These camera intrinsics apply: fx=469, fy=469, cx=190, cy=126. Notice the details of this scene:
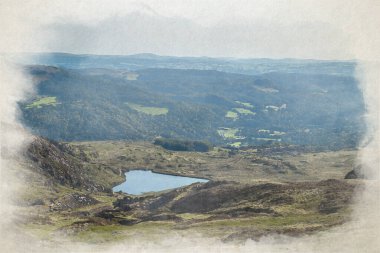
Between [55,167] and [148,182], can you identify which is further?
[148,182]

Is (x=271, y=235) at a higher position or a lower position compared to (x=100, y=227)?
higher

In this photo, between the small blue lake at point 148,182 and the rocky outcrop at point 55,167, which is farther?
the small blue lake at point 148,182

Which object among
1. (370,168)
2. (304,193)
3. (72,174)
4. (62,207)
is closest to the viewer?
(304,193)

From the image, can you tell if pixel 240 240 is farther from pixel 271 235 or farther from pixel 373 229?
pixel 373 229

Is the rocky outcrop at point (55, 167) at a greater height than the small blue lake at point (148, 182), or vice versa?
the rocky outcrop at point (55, 167)

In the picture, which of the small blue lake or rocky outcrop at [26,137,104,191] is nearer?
rocky outcrop at [26,137,104,191]

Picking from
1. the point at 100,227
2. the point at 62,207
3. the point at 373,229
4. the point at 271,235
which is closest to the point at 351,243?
the point at 373,229

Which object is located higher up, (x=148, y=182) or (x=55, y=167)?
(x=55, y=167)

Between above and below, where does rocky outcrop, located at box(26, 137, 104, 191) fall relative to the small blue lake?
above
